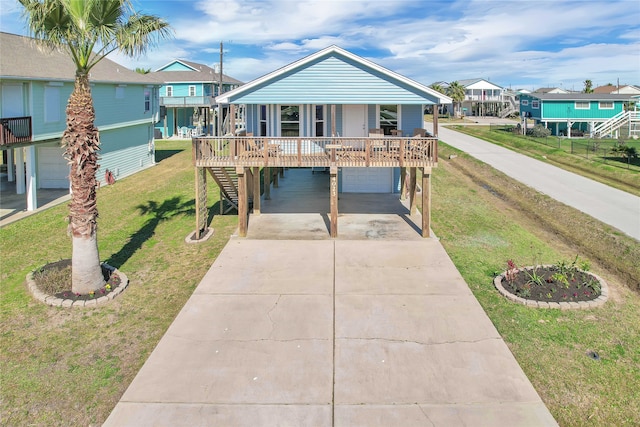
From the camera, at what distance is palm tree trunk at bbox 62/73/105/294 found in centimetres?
1134

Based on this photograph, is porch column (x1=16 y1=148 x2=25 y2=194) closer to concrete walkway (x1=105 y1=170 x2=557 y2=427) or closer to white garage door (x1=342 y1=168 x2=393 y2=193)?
concrete walkway (x1=105 y1=170 x2=557 y2=427)

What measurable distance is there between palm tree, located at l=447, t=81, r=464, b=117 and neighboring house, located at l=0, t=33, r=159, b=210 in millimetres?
60668

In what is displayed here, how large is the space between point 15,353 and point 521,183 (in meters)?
23.2

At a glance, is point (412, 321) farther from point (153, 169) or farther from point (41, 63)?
point (153, 169)

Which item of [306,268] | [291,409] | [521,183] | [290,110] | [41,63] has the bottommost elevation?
[291,409]

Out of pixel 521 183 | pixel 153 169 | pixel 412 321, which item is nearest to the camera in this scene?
pixel 412 321

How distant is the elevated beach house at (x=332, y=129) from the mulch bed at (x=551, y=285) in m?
4.18

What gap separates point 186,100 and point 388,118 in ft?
99.0

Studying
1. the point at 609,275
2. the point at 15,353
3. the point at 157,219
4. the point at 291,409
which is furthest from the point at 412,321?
the point at 157,219

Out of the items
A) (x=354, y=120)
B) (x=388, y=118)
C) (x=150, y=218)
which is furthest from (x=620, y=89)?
(x=150, y=218)

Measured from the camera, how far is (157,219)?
18516 millimetres

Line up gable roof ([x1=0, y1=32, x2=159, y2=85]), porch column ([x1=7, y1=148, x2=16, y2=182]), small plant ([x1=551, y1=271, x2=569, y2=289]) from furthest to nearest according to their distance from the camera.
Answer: porch column ([x1=7, y1=148, x2=16, y2=182]) → gable roof ([x1=0, y1=32, x2=159, y2=85]) → small plant ([x1=551, y1=271, x2=569, y2=289])

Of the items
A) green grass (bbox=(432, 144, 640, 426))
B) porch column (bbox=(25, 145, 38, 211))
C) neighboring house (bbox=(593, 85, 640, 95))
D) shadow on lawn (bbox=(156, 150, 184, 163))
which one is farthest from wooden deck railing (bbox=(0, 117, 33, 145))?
neighboring house (bbox=(593, 85, 640, 95))

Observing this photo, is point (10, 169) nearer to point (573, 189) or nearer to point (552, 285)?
point (552, 285)
